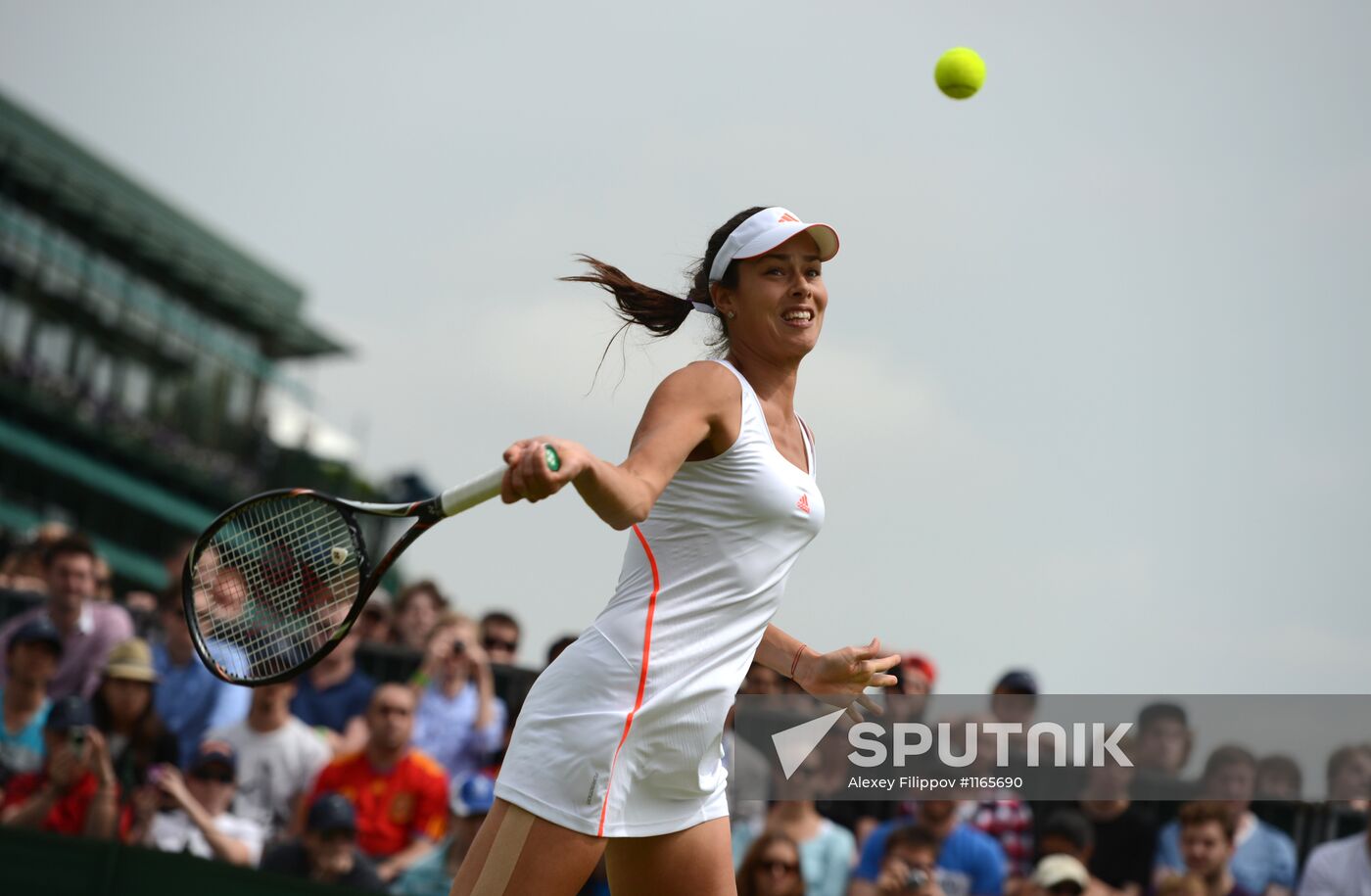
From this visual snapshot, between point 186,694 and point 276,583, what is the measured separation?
4530 millimetres

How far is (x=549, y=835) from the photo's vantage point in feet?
12.3

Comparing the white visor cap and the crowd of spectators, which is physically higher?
the white visor cap

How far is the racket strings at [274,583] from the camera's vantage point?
14.3 ft

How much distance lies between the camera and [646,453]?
3582mm

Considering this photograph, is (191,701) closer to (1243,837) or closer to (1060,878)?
(1060,878)

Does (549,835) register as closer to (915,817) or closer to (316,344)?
(915,817)

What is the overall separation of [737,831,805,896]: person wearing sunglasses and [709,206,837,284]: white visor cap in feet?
11.9

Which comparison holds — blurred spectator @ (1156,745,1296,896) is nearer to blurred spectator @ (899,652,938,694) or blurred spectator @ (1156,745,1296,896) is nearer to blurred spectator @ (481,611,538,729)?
blurred spectator @ (899,652,938,694)

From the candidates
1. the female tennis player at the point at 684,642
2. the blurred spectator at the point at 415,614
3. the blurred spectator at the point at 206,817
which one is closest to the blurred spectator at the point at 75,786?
the blurred spectator at the point at 206,817

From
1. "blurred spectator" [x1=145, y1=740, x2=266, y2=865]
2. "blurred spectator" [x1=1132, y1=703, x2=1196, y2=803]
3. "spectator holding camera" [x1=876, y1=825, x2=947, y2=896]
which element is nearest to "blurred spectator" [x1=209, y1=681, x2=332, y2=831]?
"blurred spectator" [x1=145, y1=740, x2=266, y2=865]

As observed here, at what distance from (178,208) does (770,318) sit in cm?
4244

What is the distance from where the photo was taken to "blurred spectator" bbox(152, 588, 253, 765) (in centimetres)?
855

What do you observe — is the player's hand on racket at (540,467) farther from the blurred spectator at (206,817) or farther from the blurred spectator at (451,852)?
the blurred spectator at (206,817)

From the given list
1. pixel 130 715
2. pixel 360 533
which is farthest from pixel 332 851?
pixel 360 533
